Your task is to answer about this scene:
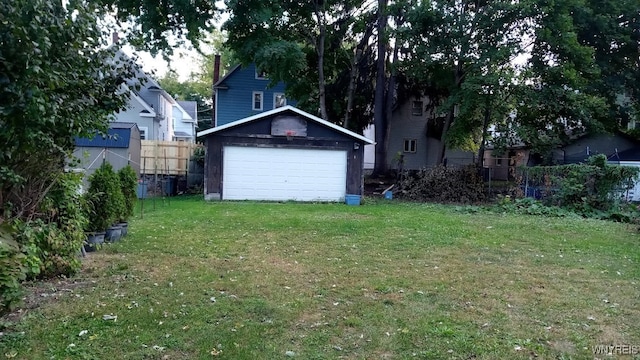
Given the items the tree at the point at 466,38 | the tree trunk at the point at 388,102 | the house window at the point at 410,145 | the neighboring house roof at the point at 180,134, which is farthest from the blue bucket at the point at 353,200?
the neighboring house roof at the point at 180,134

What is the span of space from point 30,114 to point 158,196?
15.6m

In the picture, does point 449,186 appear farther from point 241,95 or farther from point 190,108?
point 190,108

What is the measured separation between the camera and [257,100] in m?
25.3

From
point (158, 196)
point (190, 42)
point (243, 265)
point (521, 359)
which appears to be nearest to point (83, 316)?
point (243, 265)

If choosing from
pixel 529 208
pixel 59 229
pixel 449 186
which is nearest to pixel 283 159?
pixel 449 186

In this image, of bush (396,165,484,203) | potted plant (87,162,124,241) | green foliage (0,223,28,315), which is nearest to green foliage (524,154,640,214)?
bush (396,165,484,203)

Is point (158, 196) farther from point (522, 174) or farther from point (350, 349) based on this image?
point (350, 349)

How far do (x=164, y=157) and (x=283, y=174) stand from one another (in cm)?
643

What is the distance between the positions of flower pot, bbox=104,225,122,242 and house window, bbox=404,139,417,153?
22537 millimetres

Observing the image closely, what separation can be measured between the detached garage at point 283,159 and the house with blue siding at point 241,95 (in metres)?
9.82

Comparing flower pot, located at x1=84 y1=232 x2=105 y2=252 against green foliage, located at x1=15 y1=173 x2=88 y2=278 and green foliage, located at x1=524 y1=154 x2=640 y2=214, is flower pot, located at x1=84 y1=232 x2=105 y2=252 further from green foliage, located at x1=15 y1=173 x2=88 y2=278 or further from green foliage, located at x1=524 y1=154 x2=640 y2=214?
green foliage, located at x1=524 y1=154 x2=640 y2=214

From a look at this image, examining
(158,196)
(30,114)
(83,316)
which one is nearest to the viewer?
(30,114)

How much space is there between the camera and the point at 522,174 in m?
15.5

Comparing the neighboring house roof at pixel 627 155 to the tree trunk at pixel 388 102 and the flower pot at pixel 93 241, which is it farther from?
the flower pot at pixel 93 241
